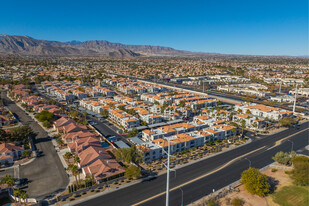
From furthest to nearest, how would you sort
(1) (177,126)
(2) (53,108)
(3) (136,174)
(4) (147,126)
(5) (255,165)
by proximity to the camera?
(2) (53,108) → (4) (147,126) → (1) (177,126) → (5) (255,165) → (3) (136,174)

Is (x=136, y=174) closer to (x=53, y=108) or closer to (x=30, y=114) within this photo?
(x=53, y=108)

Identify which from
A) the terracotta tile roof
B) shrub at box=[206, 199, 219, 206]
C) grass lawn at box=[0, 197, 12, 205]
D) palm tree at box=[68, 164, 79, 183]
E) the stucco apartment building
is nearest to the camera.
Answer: shrub at box=[206, 199, 219, 206]

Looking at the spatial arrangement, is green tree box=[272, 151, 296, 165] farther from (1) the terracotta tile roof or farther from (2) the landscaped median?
(1) the terracotta tile roof

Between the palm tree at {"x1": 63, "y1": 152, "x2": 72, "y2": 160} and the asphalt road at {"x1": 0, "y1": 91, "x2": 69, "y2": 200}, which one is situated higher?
the palm tree at {"x1": 63, "y1": 152, "x2": 72, "y2": 160}

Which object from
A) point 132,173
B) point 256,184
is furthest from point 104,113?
point 256,184

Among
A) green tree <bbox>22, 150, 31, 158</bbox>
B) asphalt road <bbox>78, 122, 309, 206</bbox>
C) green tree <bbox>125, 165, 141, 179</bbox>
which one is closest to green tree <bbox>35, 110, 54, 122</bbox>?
green tree <bbox>22, 150, 31, 158</bbox>

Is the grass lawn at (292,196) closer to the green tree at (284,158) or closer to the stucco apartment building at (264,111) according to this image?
the green tree at (284,158)

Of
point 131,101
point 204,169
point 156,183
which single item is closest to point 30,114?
point 131,101
